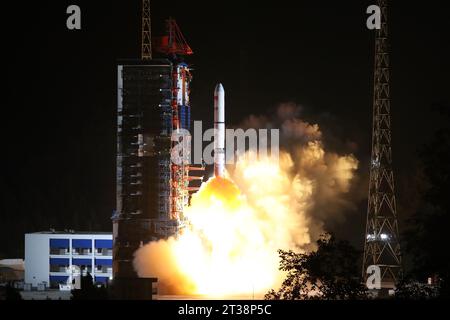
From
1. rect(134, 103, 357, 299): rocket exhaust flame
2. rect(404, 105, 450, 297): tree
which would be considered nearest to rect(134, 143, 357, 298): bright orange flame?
rect(134, 103, 357, 299): rocket exhaust flame

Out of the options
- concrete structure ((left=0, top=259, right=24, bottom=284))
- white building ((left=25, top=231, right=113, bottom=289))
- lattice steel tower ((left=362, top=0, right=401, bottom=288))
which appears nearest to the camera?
lattice steel tower ((left=362, top=0, right=401, bottom=288))

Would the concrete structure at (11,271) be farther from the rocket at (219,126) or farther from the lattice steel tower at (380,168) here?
the lattice steel tower at (380,168)

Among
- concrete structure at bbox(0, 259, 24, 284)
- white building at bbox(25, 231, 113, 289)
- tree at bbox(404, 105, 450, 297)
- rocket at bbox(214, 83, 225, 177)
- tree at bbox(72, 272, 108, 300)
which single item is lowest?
concrete structure at bbox(0, 259, 24, 284)

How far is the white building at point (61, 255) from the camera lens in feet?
306

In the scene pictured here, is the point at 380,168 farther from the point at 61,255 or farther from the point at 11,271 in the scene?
the point at 11,271

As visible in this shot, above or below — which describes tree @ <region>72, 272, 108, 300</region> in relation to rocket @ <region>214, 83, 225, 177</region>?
below

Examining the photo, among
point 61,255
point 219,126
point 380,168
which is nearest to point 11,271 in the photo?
point 61,255

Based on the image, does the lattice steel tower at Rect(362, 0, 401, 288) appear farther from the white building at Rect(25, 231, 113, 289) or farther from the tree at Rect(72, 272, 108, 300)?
the tree at Rect(72, 272, 108, 300)

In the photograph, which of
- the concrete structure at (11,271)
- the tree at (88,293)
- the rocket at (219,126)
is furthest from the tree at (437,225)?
the concrete structure at (11,271)

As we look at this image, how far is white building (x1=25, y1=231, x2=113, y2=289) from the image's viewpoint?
93.1m

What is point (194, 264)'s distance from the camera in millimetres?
84000

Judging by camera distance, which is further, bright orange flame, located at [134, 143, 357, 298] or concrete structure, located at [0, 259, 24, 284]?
concrete structure, located at [0, 259, 24, 284]

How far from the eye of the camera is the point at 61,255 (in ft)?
308
